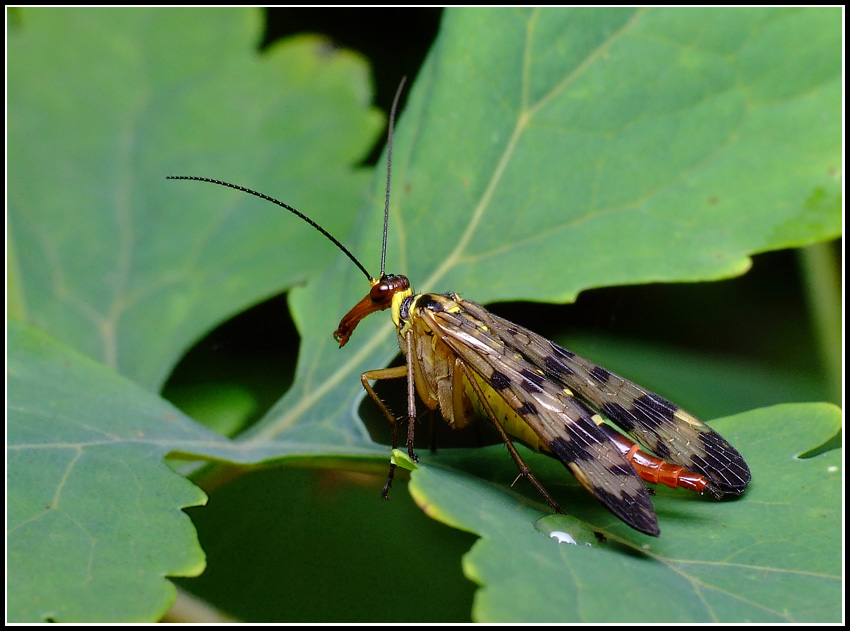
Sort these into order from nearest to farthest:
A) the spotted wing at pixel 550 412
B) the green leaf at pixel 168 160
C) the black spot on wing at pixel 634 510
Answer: the black spot on wing at pixel 634 510, the spotted wing at pixel 550 412, the green leaf at pixel 168 160

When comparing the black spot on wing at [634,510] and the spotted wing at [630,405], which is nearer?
the black spot on wing at [634,510]

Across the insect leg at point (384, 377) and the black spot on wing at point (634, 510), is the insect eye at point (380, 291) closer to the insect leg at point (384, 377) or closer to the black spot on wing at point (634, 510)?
the insect leg at point (384, 377)

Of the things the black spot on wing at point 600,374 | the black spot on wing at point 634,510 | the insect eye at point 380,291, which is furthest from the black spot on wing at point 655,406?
the insect eye at point 380,291

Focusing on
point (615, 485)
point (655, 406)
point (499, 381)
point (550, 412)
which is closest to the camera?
point (615, 485)

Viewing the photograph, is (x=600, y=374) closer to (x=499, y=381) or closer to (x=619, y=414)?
(x=619, y=414)

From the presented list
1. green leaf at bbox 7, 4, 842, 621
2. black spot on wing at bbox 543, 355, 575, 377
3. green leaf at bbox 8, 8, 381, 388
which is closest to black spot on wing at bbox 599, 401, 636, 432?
black spot on wing at bbox 543, 355, 575, 377

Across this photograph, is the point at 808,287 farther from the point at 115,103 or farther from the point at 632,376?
the point at 115,103

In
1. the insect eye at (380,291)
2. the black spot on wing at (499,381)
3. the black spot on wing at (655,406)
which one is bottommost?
the black spot on wing at (499,381)

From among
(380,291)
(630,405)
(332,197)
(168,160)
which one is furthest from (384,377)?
(168,160)
